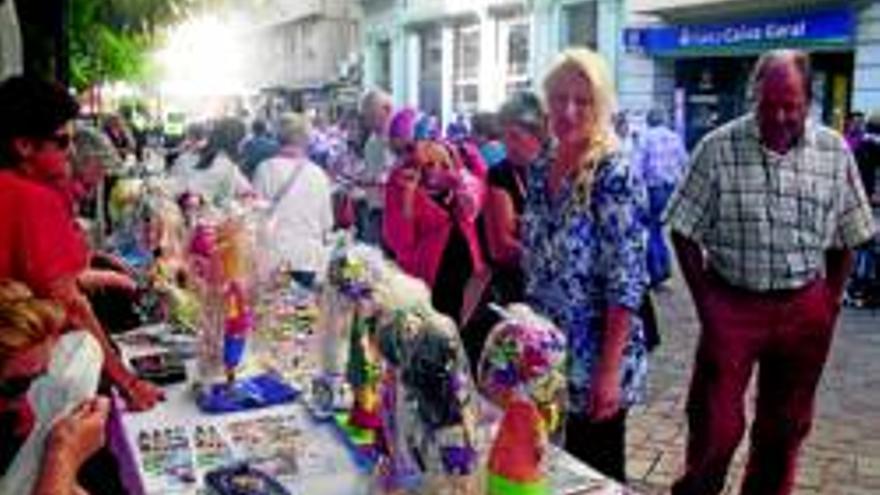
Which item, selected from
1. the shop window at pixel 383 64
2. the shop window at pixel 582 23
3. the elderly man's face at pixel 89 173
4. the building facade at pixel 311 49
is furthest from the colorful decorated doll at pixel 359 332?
the building facade at pixel 311 49

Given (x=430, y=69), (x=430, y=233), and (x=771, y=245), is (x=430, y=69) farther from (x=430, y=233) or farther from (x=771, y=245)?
(x=771, y=245)

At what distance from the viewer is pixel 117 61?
12109 millimetres

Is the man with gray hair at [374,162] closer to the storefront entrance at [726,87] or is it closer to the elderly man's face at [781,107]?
the elderly man's face at [781,107]

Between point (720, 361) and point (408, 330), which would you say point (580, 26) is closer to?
point (720, 361)

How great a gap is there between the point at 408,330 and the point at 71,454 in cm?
66

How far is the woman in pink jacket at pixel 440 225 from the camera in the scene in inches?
188

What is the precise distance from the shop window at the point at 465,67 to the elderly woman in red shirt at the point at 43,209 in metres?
26.0

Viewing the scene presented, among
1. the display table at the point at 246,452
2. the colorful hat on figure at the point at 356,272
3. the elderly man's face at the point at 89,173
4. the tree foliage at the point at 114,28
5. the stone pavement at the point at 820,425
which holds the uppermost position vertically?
the tree foliage at the point at 114,28

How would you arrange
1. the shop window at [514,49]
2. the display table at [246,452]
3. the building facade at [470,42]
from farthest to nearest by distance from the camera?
1. the shop window at [514,49]
2. the building facade at [470,42]
3. the display table at [246,452]

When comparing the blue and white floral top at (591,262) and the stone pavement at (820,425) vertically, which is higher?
the blue and white floral top at (591,262)

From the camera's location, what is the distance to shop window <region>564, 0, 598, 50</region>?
2280 cm

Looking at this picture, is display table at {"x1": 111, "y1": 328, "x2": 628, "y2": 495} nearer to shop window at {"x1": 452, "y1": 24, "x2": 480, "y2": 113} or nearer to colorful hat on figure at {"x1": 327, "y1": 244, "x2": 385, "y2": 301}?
colorful hat on figure at {"x1": 327, "y1": 244, "x2": 385, "y2": 301}

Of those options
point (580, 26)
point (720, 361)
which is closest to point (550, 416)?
point (720, 361)

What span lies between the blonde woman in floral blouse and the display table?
576 millimetres
